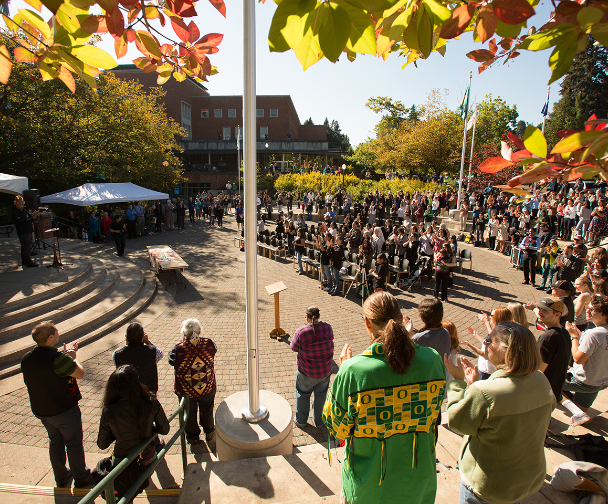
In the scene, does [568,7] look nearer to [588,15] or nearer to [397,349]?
[588,15]

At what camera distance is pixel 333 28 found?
4.16ft

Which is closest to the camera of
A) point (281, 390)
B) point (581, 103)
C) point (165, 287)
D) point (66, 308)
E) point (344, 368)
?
point (344, 368)

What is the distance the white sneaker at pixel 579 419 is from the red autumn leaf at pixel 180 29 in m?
5.29

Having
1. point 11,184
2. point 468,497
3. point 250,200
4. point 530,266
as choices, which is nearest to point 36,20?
point 250,200

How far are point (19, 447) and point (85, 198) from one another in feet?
46.3

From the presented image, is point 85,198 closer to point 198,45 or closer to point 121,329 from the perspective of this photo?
point 121,329

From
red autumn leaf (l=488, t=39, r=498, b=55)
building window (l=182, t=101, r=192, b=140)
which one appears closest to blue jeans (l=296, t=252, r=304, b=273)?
red autumn leaf (l=488, t=39, r=498, b=55)

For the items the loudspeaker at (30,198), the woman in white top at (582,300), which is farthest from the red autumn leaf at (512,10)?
the loudspeaker at (30,198)

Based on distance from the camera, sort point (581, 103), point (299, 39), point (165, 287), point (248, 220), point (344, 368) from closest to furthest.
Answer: point (299, 39) → point (344, 368) → point (248, 220) → point (165, 287) → point (581, 103)

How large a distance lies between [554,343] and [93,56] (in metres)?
4.37

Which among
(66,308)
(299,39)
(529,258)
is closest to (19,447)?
(66,308)

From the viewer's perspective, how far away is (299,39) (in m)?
1.37

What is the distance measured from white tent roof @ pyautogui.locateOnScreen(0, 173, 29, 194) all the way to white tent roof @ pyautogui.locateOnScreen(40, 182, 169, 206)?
392 cm

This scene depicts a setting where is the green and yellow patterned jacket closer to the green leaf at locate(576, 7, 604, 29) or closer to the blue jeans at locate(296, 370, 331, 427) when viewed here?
the green leaf at locate(576, 7, 604, 29)
